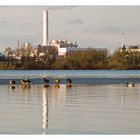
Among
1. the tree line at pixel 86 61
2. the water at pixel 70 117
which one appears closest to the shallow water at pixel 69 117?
the water at pixel 70 117

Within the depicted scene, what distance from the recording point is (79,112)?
15.6 m

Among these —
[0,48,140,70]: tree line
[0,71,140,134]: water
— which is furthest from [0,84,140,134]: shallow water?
[0,48,140,70]: tree line

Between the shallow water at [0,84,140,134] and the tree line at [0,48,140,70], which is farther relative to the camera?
the tree line at [0,48,140,70]

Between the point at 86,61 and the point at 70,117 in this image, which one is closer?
the point at 70,117

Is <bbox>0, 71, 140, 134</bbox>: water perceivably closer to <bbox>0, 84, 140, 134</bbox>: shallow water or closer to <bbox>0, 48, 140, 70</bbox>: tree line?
<bbox>0, 84, 140, 134</bbox>: shallow water

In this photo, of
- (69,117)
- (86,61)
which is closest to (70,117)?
(69,117)

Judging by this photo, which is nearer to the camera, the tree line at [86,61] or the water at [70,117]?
the water at [70,117]

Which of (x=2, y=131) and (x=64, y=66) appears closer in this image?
(x=2, y=131)

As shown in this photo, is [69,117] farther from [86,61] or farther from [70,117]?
[86,61]

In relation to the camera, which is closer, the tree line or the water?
the water

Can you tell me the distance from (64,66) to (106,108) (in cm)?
7338

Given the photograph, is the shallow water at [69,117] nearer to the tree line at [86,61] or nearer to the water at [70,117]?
the water at [70,117]
